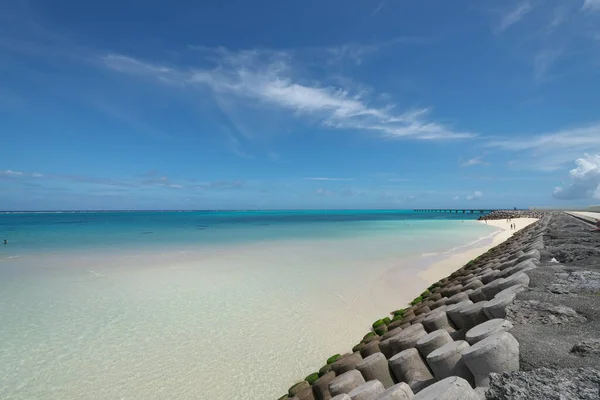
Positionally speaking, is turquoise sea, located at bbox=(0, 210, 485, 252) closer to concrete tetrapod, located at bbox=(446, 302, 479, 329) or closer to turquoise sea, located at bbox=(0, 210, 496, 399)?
turquoise sea, located at bbox=(0, 210, 496, 399)

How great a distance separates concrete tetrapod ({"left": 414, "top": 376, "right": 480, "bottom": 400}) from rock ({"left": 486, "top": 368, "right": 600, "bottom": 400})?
229mm

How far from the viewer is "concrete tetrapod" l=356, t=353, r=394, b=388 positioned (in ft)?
16.3

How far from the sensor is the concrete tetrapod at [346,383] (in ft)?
16.2

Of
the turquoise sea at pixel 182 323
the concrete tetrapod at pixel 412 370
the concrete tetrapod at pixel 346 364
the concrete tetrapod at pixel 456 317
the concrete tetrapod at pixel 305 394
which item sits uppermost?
the concrete tetrapod at pixel 456 317

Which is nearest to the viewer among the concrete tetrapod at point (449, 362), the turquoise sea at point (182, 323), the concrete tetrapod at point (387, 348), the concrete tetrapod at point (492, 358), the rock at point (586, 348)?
the concrete tetrapod at point (492, 358)

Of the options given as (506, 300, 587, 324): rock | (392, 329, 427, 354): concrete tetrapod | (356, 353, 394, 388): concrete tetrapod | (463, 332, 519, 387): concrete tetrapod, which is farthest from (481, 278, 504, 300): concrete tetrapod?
(463, 332, 519, 387): concrete tetrapod

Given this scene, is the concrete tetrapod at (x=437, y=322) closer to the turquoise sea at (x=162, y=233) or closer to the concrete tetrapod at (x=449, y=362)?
the concrete tetrapod at (x=449, y=362)

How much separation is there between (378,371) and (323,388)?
3.15 feet

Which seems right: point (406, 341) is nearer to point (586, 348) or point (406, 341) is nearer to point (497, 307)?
point (497, 307)

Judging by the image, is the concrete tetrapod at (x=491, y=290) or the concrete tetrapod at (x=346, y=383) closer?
the concrete tetrapod at (x=346, y=383)

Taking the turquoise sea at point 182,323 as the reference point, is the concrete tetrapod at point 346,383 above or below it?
above

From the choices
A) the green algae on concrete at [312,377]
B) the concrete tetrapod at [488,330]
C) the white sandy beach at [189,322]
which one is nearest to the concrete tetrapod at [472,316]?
the concrete tetrapod at [488,330]

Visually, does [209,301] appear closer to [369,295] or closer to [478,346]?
[369,295]

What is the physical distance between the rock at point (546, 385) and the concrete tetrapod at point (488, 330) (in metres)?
0.91
